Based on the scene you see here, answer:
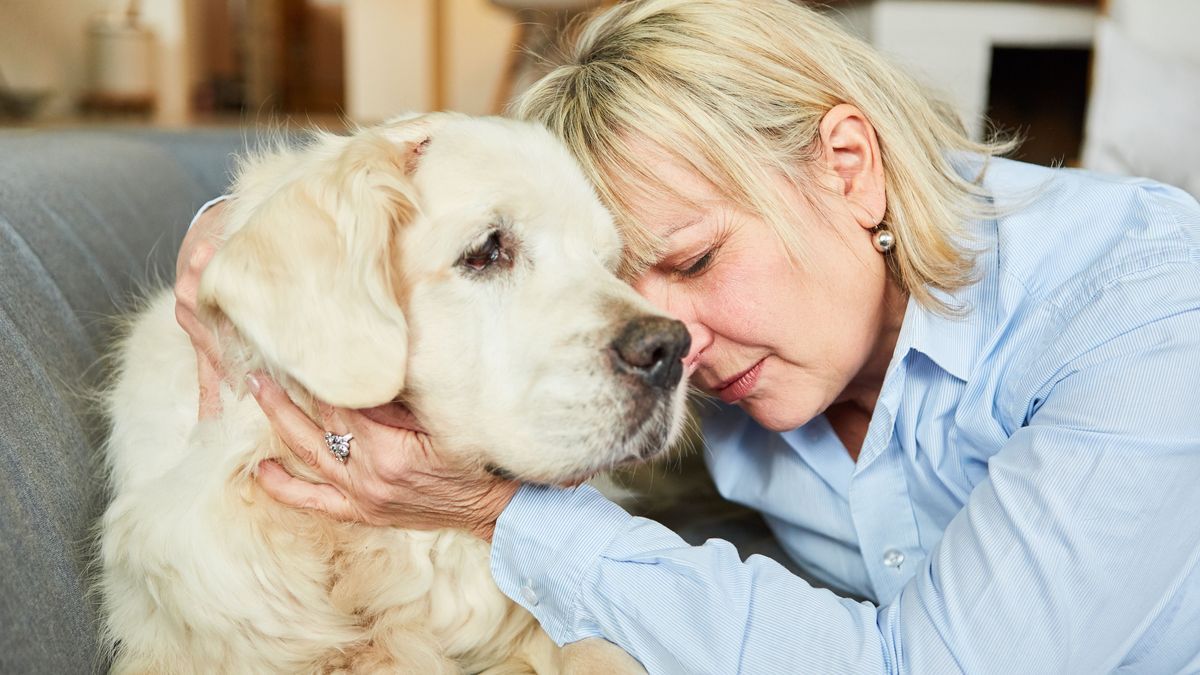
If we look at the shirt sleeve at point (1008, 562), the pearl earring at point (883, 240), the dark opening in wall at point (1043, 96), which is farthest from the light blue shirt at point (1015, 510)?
the dark opening in wall at point (1043, 96)

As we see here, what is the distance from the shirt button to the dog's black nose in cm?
30

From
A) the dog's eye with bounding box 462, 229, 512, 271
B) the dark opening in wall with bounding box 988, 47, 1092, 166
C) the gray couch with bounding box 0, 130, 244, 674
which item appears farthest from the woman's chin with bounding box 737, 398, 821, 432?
the dark opening in wall with bounding box 988, 47, 1092, 166

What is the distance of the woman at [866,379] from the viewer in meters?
1.05

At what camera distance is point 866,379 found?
5.28ft

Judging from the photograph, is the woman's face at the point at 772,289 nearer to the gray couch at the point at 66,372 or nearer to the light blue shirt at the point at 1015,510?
the light blue shirt at the point at 1015,510

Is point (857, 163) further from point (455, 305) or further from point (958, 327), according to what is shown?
point (455, 305)

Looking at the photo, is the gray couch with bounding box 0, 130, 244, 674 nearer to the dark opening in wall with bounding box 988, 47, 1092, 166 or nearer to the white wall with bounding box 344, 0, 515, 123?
the dark opening in wall with bounding box 988, 47, 1092, 166

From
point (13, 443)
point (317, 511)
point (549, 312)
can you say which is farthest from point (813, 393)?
point (13, 443)

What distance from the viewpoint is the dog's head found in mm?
983

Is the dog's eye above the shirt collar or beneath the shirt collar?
above

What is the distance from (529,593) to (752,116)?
0.67m

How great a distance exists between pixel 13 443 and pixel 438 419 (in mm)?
444

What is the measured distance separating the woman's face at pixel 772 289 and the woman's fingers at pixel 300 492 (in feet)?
1.56

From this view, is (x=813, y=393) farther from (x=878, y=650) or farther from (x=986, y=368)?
(x=878, y=650)
